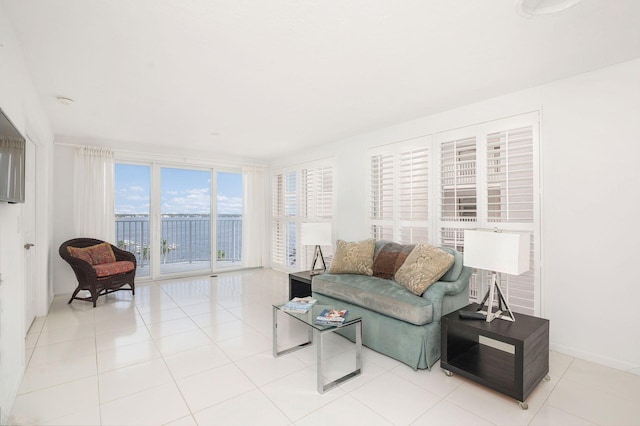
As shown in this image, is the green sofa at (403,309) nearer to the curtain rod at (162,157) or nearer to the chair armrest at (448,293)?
the chair armrest at (448,293)

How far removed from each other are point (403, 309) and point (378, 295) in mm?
307

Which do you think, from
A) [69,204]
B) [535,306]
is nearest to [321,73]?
[535,306]

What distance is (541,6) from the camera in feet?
5.78

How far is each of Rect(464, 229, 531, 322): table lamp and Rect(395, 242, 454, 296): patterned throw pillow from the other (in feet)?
1.11

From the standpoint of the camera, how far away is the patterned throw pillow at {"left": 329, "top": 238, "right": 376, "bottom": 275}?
11.7ft

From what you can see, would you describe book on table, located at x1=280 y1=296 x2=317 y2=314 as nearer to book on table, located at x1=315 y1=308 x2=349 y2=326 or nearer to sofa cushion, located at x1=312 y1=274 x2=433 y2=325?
book on table, located at x1=315 y1=308 x2=349 y2=326

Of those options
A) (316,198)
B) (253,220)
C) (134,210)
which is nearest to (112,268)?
(134,210)

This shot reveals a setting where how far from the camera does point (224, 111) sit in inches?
144

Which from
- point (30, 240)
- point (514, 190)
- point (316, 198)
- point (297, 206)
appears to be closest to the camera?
point (514, 190)

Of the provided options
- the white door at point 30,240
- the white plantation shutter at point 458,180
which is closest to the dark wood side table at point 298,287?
the white plantation shutter at point 458,180

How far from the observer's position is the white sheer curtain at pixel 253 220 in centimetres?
658

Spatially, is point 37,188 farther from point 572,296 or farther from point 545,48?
point 572,296

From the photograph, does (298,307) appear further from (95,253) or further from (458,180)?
(95,253)

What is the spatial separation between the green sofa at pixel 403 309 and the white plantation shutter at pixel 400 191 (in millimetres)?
890
